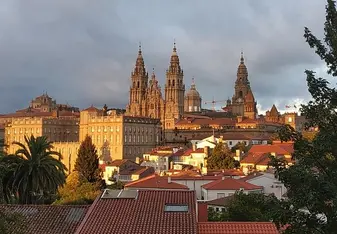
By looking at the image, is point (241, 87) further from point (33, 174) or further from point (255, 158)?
point (33, 174)

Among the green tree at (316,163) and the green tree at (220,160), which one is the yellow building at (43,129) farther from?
the green tree at (316,163)

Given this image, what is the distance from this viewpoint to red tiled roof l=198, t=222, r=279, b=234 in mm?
16141

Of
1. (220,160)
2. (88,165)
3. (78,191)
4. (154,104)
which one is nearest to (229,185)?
(78,191)

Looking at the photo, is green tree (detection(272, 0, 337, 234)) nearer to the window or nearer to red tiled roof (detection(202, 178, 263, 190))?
the window

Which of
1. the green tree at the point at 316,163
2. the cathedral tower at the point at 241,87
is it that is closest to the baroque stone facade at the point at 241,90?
the cathedral tower at the point at 241,87

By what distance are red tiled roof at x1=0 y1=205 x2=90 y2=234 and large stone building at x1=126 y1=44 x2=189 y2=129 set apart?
111 m

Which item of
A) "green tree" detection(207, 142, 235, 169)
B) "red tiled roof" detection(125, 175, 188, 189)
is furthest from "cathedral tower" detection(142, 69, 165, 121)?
"red tiled roof" detection(125, 175, 188, 189)

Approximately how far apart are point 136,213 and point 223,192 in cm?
2432

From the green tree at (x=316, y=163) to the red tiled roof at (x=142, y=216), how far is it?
6120 mm

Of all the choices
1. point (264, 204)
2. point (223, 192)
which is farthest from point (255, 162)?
point (264, 204)

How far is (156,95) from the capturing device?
13488 centimetres

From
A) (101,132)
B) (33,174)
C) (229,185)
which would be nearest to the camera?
(33,174)

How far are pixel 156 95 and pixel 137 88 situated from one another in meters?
6.05

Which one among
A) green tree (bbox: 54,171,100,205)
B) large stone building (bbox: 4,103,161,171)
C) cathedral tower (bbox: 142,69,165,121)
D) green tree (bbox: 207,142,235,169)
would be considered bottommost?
green tree (bbox: 54,171,100,205)
